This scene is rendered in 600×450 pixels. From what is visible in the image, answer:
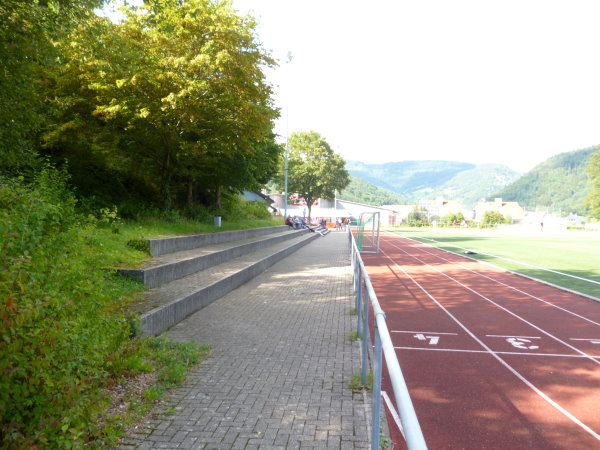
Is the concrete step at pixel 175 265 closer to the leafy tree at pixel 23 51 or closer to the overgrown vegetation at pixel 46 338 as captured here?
the overgrown vegetation at pixel 46 338

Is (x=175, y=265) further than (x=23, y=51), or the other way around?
(x=175, y=265)

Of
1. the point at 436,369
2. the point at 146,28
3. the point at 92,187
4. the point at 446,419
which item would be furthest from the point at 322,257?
the point at 446,419

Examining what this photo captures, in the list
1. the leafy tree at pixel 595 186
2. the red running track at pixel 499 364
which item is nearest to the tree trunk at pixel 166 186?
the red running track at pixel 499 364

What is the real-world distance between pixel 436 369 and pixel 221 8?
40.6 ft

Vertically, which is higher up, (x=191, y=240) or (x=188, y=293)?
(x=191, y=240)

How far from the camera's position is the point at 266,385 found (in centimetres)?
474

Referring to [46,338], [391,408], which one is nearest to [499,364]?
[391,408]

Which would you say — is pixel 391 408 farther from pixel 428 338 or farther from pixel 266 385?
pixel 428 338

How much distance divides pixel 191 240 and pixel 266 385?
31.5 ft

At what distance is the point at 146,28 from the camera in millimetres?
15023

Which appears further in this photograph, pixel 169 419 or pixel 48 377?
pixel 169 419

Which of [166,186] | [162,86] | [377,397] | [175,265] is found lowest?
[377,397]

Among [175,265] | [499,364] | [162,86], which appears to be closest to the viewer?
[499,364]

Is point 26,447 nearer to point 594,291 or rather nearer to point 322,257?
point 594,291
